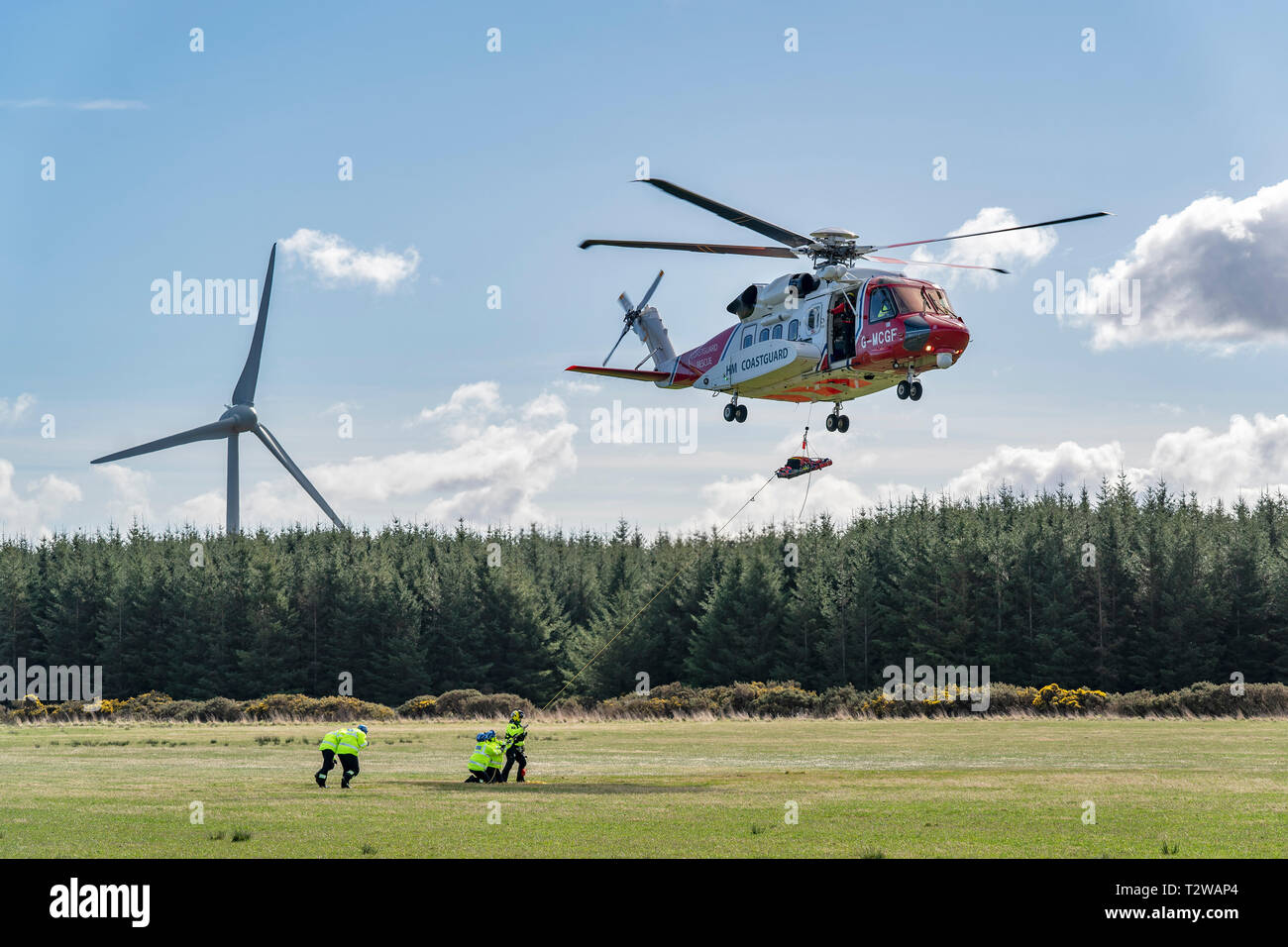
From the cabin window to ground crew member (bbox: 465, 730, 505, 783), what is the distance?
43.0 ft

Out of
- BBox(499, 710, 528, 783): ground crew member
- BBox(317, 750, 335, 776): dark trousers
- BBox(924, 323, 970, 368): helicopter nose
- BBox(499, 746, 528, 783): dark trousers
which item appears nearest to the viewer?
BBox(317, 750, 335, 776): dark trousers

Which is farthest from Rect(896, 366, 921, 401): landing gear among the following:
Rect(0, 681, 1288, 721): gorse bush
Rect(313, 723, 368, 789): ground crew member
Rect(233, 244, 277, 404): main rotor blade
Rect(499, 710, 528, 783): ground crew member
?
Rect(233, 244, 277, 404): main rotor blade

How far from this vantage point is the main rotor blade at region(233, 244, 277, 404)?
81375 millimetres

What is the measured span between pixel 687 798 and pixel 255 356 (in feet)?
207

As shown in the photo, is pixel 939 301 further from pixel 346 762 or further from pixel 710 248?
pixel 346 762

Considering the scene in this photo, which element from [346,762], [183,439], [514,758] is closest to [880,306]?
[514,758]

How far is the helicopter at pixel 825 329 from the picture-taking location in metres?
31.7

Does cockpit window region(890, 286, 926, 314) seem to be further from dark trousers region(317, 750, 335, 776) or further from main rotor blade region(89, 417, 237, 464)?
main rotor blade region(89, 417, 237, 464)

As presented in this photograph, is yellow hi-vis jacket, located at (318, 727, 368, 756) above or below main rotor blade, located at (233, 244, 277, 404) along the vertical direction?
below

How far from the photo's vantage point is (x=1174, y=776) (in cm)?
3450

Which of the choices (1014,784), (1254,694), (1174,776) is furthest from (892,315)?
(1254,694)
